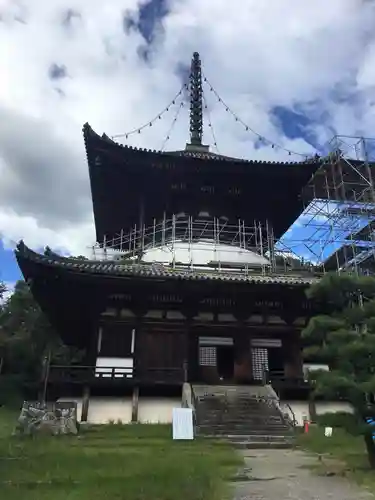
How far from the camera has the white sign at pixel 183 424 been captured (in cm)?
1312

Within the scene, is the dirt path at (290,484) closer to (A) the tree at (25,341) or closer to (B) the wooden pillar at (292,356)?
(B) the wooden pillar at (292,356)

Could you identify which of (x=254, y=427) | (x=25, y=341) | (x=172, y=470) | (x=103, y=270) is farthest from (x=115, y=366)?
(x=25, y=341)

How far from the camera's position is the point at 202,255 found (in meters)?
22.8

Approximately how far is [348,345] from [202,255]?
13895 mm

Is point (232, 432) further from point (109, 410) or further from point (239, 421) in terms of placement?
point (109, 410)

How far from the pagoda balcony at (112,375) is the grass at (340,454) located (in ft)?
18.4

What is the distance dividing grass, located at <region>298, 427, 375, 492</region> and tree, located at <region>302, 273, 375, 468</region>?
610 millimetres

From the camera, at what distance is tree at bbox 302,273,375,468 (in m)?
9.16

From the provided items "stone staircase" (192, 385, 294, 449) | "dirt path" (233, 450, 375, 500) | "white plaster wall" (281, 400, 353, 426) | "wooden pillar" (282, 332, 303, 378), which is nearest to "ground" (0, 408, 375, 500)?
"dirt path" (233, 450, 375, 500)

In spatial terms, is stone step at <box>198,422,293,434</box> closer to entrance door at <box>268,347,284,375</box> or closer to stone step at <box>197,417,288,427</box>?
stone step at <box>197,417,288,427</box>

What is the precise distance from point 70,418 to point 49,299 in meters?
6.78

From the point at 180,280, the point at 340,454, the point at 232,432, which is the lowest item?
the point at 340,454

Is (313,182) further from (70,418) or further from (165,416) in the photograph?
(70,418)

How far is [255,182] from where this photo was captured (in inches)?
941
